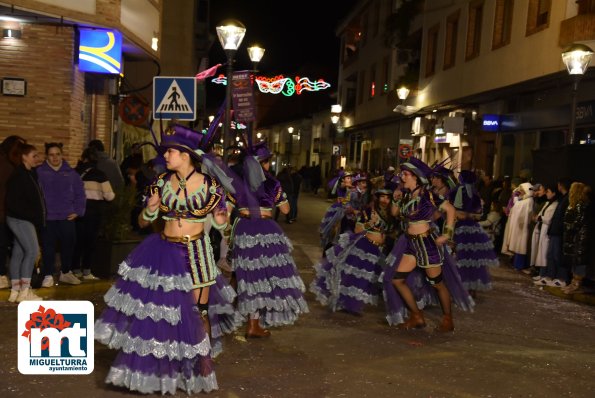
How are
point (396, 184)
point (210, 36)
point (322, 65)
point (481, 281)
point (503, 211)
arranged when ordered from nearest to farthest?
point (396, 184) → point (481, 281) → point (503, 211) → point (210, 36) → point (322, 65)

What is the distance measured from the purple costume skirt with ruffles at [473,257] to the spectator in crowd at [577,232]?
165cm

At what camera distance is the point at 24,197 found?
8.57m

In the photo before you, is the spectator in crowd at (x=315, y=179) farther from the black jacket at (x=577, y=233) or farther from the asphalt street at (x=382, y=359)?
the asphalt street at (x=382, y=359)

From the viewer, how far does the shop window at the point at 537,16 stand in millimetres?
18375

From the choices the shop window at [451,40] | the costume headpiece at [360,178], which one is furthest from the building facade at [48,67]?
the shop window at [451,40]

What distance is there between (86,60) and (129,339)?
10732 millimetres

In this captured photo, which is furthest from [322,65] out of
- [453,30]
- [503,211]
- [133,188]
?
[133,188]

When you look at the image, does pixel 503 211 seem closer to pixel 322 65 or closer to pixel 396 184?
pixel 396 184

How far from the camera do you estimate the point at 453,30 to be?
88.1 feet

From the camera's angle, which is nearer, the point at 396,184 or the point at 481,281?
the point at 396,184

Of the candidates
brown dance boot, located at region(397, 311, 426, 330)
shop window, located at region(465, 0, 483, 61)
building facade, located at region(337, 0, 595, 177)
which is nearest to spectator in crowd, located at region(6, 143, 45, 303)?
brown dance boot, located at region(397, 311, 426, 330)

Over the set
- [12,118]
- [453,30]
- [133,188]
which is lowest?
[133,188]

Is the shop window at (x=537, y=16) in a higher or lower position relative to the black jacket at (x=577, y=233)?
higher

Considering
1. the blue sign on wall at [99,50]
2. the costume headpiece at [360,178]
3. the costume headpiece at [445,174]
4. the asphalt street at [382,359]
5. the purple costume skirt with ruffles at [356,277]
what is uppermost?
the blue sign on wall at [99,50]
